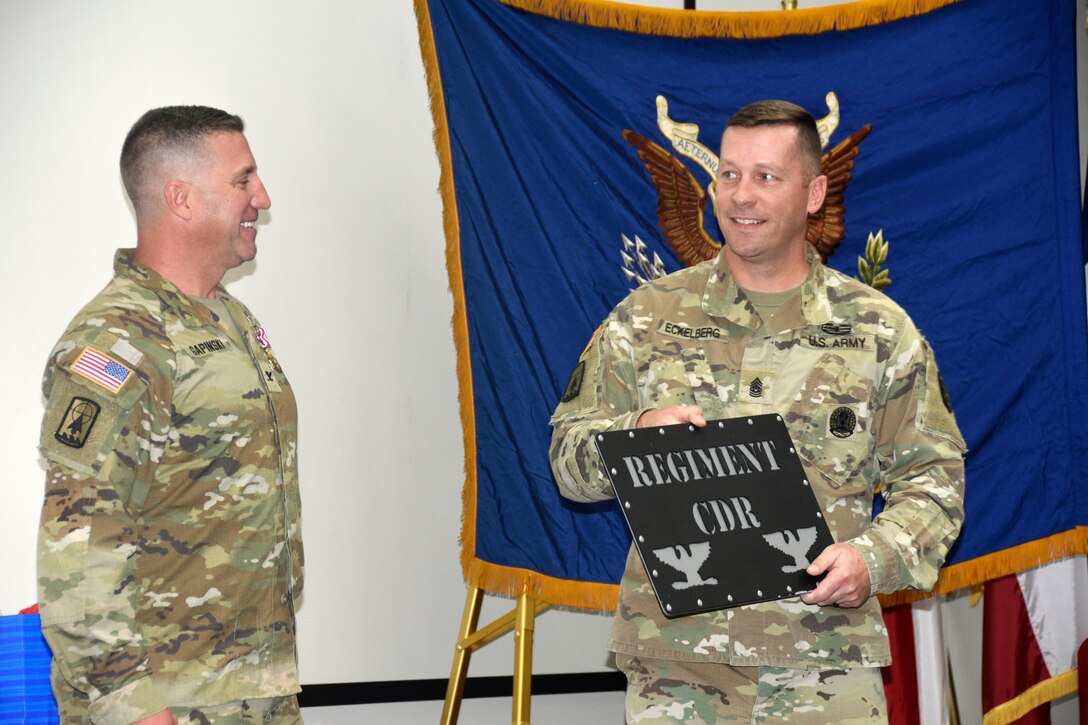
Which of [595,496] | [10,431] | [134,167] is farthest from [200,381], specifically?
[10,431]

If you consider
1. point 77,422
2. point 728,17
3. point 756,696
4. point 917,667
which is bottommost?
point 917,667

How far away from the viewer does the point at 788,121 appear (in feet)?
6.81

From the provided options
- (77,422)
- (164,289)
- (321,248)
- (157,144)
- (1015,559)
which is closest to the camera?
(77,422)

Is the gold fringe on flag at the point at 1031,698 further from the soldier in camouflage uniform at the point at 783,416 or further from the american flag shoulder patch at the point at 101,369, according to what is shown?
the american flag shoulder patch at the point at 101,369

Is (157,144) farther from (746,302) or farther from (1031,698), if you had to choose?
(1031,698)

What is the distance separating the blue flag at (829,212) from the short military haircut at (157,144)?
136 cm

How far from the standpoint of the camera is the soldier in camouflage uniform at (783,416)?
1.89m

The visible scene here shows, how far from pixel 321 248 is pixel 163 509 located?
7.49ft

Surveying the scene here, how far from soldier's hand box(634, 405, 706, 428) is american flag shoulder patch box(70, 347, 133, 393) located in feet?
2.67

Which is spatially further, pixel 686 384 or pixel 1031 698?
pixel 1031 698

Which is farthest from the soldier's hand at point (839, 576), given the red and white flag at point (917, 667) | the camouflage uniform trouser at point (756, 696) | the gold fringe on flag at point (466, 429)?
the red and white flag at point (917, 667)

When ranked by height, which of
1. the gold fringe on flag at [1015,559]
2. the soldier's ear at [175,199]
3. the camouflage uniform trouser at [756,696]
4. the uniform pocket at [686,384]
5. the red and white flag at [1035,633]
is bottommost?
the red and white flag at [1035,633]

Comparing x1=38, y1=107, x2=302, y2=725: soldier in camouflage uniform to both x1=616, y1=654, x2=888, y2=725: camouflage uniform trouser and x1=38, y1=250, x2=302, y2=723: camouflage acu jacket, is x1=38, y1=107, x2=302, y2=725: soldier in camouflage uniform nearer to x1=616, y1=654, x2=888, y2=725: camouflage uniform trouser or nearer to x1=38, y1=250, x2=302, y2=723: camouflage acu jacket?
x1=38, y1=250, x2=302, y2=723: camouflage acu jacket

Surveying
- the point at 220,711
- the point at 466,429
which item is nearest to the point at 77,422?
the point at 220,711
